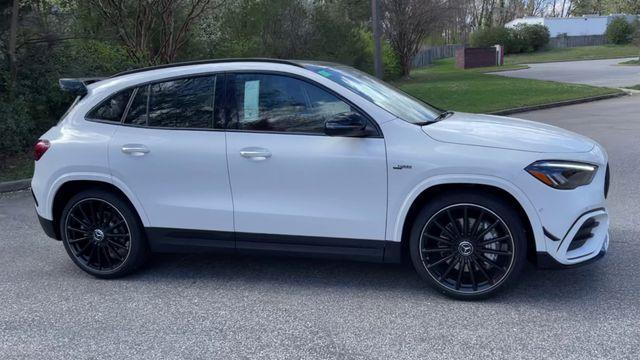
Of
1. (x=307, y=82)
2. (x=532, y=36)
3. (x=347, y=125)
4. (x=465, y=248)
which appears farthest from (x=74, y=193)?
(x=532, y=36)

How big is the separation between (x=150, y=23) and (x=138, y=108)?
1077cm

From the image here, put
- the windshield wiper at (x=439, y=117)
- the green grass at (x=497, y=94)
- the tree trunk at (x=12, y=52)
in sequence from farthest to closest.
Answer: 1. the green grass at (x=497, y=94)
2. the tree trunk at (x=12, y=52)
3. the windshield wiper at (x=439, y=117)

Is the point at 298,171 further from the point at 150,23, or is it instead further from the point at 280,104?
the point at 150,23

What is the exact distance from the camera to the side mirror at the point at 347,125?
427 cm

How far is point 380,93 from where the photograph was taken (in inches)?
194

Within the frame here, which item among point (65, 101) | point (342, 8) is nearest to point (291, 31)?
point (342, 8)

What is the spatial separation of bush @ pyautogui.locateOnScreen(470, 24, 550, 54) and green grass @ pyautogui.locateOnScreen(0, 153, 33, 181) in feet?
148

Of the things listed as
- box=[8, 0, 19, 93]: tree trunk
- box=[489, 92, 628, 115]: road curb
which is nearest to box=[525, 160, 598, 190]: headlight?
box=[8, 0, 19, 93]: tree trunk

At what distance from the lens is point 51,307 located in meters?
4.56

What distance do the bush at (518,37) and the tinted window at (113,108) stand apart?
48758mm

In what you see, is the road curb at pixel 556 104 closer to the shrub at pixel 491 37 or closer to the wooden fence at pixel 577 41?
the shrub at pixel 491 37

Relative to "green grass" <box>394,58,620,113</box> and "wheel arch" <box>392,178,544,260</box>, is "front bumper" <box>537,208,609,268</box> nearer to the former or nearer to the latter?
"wheel arch" <box>392,178,544,260</box>

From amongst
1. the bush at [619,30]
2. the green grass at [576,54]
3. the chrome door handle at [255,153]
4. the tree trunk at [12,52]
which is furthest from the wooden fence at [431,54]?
the chrome door handle at [255,153]

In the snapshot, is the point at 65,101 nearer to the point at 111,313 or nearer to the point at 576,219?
the point at 111,313
